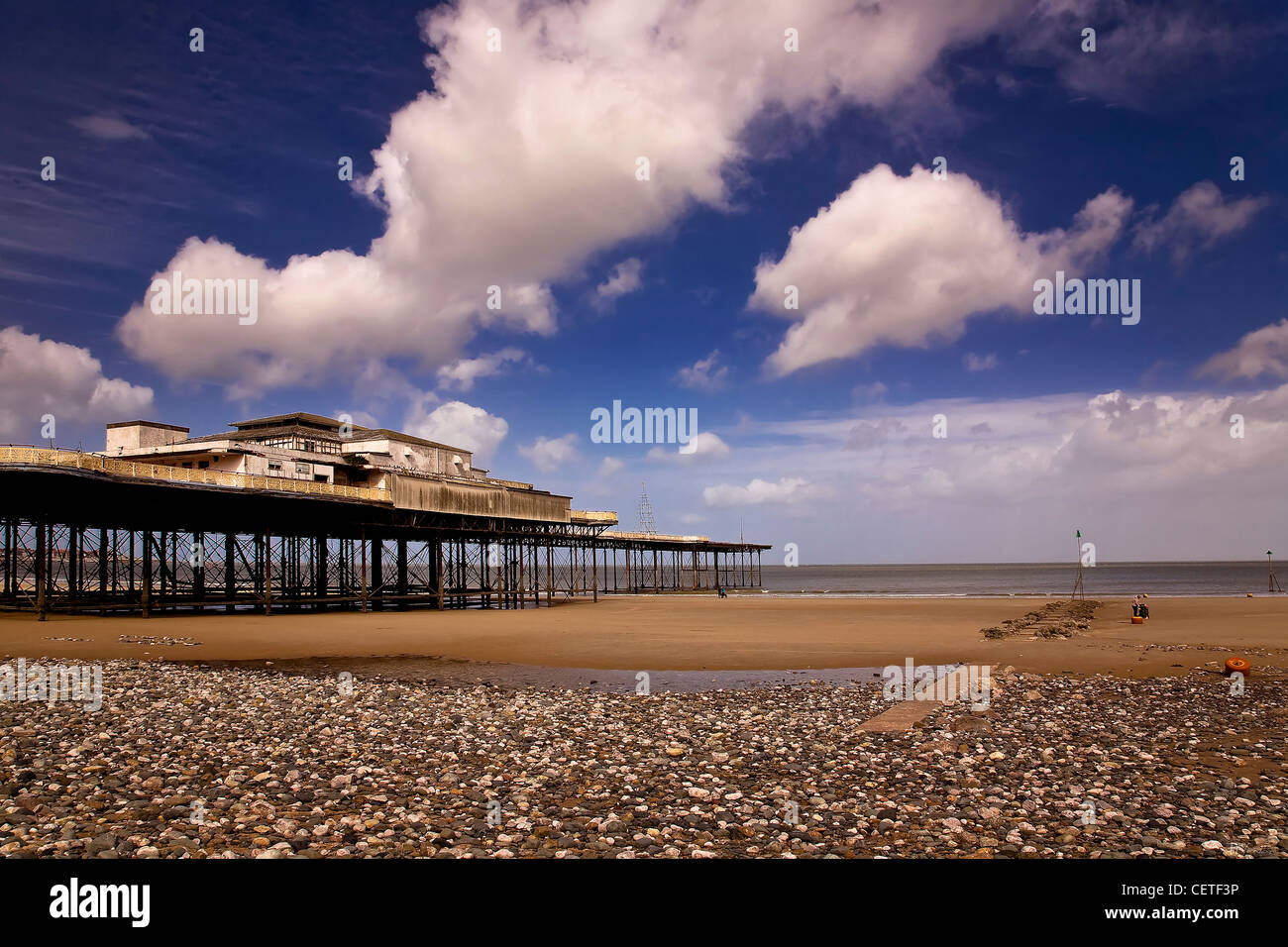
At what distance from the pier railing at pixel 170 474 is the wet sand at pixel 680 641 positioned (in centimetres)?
653

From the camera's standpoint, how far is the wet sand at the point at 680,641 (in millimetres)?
22062

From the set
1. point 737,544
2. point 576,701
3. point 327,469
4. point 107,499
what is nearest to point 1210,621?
point 576,701

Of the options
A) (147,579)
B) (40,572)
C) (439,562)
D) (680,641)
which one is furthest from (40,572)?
(680,641)

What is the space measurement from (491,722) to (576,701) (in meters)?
2.79

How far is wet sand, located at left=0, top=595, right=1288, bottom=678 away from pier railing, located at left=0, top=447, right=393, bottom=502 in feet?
21.4

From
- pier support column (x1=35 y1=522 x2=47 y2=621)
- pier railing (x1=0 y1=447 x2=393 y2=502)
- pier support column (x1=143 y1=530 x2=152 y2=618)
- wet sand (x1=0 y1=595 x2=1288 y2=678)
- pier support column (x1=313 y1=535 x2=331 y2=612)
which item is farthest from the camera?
pier support column (x1=313 y1=535 x2=331 y2=612)

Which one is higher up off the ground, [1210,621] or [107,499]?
[107,499]

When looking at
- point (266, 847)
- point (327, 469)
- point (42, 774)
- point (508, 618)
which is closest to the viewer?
point (266, 847)

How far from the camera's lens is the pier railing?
28.7 m

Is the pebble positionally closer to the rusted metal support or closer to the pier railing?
the pier railing

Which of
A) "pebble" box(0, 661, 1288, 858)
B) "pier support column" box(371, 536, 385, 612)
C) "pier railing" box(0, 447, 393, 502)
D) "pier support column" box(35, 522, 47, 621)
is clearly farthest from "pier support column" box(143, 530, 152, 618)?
"pebble" box(0, 661, 1288, 858)

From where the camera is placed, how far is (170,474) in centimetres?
3381
